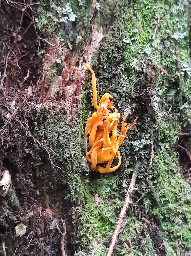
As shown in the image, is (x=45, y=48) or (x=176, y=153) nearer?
(x=45, y=48)

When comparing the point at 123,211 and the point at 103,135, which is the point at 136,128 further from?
the point at 123,211

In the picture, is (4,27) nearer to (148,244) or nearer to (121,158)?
(121,158)

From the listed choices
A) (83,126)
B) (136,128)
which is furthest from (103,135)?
(136,128)

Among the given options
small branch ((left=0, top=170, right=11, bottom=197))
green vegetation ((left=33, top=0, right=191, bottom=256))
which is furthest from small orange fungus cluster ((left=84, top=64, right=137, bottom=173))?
small branch ((left=0, top=170, right=11, bottom=197))

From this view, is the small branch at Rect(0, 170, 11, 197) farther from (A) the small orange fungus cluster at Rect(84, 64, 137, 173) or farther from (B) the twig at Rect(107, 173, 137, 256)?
(B) the twig at Rect(107, 173, 137, 256)

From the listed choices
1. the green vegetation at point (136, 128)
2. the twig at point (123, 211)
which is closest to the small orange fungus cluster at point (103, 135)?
the green vegetation at point (136, 128)

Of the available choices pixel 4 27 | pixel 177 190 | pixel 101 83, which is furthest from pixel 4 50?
pixel 177 190

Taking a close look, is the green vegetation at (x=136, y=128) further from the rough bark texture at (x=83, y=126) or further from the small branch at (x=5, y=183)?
the small branch at (x=5, y=183)

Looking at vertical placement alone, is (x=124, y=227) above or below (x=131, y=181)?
below
